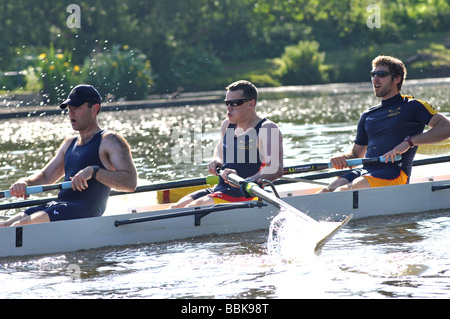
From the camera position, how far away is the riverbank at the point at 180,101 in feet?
95.0

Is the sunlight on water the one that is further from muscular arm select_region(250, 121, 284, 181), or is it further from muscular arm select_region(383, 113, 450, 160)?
muscular arm select_region(383, 113, 450, 160)

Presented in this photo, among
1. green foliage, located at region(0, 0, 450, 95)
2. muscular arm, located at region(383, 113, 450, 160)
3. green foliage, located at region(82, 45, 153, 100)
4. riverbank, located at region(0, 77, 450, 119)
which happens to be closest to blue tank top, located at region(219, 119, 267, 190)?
muscular arm, located at region(383, 113, 450, 160)

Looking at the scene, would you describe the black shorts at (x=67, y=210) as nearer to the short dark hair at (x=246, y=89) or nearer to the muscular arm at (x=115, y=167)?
the muscular arm at (x=115, y=167)

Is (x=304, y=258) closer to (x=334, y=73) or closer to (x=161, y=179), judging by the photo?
(x=161, y=179)

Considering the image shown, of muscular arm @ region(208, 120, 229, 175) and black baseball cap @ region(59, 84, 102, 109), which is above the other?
black baseball cap @ region(59, 84, 102, 109)

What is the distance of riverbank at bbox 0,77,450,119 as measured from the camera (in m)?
29.0

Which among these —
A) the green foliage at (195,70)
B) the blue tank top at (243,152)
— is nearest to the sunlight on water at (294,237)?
the blue tank top at (243,152)

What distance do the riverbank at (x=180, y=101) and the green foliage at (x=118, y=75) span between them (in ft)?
3.19

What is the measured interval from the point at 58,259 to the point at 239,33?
4871 cm

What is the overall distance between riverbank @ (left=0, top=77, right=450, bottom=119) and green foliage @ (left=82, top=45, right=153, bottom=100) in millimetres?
972

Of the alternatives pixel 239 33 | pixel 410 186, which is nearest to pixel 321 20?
pixel 239 33

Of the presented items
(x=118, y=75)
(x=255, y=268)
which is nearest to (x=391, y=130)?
(x=255, y=268)

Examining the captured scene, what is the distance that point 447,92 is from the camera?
36625 mm

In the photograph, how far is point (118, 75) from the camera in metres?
34.0
